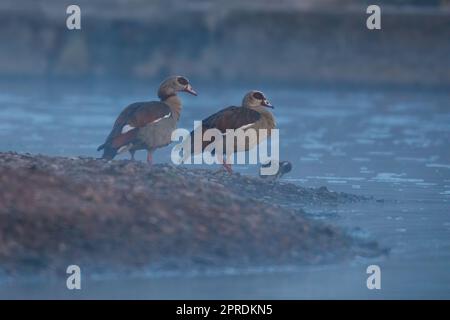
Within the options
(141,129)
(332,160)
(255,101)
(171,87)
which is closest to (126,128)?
(141,129)

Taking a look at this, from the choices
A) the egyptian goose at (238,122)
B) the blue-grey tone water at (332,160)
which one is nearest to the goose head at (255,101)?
the egyptian goose at (238,122)

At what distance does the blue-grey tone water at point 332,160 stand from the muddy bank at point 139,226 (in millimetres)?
262

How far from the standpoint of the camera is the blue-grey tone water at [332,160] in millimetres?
11180

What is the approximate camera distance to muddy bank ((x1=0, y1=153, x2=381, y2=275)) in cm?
1162

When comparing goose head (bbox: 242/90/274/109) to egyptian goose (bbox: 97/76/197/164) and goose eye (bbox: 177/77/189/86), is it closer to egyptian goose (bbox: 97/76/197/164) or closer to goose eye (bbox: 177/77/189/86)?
goose eye (bbox: 177/77/189/86)

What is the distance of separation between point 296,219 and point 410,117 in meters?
13.9

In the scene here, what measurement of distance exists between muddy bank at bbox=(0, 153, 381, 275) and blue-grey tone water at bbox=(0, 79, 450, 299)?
26 centimetres

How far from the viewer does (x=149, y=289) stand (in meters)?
11.0

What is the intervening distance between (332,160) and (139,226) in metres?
7.70

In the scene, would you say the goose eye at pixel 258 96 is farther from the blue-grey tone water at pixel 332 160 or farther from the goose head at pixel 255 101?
the blue-grey tone water at pixel 332 160

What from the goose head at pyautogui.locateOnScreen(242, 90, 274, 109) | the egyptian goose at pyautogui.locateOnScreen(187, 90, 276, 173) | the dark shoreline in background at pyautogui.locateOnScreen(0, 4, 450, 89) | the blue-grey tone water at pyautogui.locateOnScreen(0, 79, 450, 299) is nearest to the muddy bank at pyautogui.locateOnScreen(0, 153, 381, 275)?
the blue-grey tone water at pyautogui.locateOnScreen(0, 79, 450, 299)

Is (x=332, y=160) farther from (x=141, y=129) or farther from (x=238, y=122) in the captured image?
(x=141, y=129)
